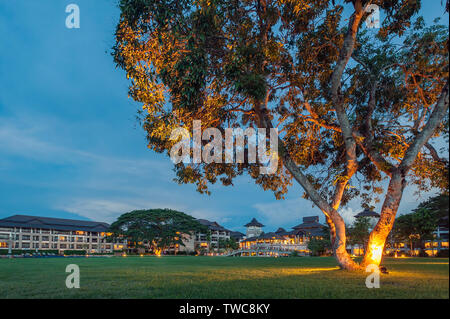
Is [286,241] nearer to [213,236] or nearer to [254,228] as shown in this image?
[254,228]

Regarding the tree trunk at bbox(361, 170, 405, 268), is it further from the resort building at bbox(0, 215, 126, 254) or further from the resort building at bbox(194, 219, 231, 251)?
the resort building at bbox(194, 219, 231, 251)

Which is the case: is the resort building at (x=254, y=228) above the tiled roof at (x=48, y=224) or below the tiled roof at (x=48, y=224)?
below

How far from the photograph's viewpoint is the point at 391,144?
34.0 ft

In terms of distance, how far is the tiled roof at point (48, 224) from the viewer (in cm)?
7669

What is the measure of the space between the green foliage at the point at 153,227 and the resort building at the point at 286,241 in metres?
13.5

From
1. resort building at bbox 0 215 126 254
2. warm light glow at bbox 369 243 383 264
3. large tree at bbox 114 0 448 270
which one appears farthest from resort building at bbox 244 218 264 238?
warm light glow at bbox 369 243 383 264

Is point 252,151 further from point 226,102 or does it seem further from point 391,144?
point 391,144

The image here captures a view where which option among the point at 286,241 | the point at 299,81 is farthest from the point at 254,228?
the point at 299,81

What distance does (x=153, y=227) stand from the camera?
66.2 metres

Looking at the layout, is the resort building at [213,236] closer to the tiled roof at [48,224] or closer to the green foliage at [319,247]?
the tiled roof at [48,224]

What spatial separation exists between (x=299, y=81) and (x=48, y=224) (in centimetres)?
8734

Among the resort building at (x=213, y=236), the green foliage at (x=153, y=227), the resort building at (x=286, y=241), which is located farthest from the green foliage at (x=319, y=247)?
the resort building at (x=213, y=236)

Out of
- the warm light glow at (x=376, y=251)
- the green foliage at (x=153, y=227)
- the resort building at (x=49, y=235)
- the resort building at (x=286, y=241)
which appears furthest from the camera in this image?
the resort building at (x=49, y=235)

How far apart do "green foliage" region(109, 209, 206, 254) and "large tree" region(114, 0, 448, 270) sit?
5426 centimetres
